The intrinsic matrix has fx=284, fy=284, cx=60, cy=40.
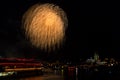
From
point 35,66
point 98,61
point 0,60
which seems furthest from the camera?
point 98,61

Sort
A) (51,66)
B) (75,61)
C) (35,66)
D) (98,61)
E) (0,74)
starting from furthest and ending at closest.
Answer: (98,61), (75,61), (51,66), (35,66), (0,74)

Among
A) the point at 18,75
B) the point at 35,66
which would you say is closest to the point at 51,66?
the point at 35,66

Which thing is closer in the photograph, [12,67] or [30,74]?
[12,67]

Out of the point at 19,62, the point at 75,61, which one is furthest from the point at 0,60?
the point at 75,61

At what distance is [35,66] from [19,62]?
280 inches

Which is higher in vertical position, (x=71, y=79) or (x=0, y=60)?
(x=0, y=60)

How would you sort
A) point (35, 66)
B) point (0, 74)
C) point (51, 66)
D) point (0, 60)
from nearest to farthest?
1. point (0, 74)
2. point (0, 60)
3. point (35, 66)
4. point (51, 66)

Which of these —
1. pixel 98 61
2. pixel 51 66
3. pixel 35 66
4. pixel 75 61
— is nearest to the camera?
pixel 35 66

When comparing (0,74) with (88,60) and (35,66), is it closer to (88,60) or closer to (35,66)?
(35,66)

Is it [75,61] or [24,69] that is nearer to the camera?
[24,69]

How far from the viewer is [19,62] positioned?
187 ft

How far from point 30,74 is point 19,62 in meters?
4.09

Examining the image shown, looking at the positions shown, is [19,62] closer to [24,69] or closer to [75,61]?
[24,69]

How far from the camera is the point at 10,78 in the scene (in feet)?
143
